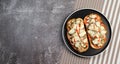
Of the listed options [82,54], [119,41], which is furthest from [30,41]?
[119,41]

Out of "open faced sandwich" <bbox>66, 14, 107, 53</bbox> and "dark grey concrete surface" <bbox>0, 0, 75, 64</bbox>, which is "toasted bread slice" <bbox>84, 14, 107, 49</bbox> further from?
"dark grey concrete surface" <bbox>0, 0, 75, 64</bbox>

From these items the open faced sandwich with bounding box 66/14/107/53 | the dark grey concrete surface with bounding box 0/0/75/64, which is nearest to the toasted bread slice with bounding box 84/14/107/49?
the open faced sandwich with bounding box 66/14/107/53

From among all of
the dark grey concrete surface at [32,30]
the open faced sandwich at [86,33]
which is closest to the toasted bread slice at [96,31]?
the open faced sandwich at [86,33]

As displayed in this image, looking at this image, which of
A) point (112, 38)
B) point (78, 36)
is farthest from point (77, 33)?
point (112, 38)

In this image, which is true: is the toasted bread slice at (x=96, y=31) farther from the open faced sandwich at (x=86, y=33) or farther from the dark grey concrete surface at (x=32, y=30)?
the dark grey concrete surface at (x=32, y=30)

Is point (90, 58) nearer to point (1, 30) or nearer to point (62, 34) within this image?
point (62, 34)

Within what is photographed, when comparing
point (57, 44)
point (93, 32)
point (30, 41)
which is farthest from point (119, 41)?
point (30, 41)

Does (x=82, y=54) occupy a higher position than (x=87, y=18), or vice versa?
(x=87, y=18)
